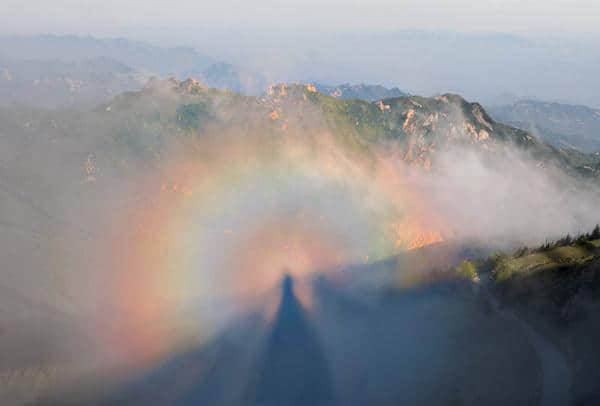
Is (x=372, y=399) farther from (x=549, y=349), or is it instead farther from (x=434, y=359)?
(x=549, y=349)

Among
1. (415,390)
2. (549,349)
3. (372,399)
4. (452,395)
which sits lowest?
(372,399)

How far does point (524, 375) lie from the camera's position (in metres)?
157

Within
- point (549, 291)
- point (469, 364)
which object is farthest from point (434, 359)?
point (549, 291)

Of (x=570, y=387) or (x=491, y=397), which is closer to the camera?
(x=570, y=387)

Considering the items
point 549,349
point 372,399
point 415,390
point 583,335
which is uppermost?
point 583,335

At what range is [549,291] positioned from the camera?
184 metres

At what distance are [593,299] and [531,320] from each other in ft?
89.7

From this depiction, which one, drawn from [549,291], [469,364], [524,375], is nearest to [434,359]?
[469,364]

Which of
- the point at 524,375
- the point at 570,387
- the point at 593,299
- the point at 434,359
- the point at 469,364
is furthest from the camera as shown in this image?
the point at 434,359

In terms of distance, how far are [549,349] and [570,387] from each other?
26832 millimetres

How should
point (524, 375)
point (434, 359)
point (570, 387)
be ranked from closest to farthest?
point (570, 387)
point (524, 375)
point (434, 359)

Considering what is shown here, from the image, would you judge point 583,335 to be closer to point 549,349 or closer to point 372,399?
point 549,349

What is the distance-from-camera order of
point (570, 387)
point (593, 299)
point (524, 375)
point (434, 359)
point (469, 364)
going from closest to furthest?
1. point (570, 387)
2. point (524, 375)
3. point (593, 299)
4. point (469, 364)
5. point (434, 359)

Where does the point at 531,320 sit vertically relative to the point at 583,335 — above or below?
below
